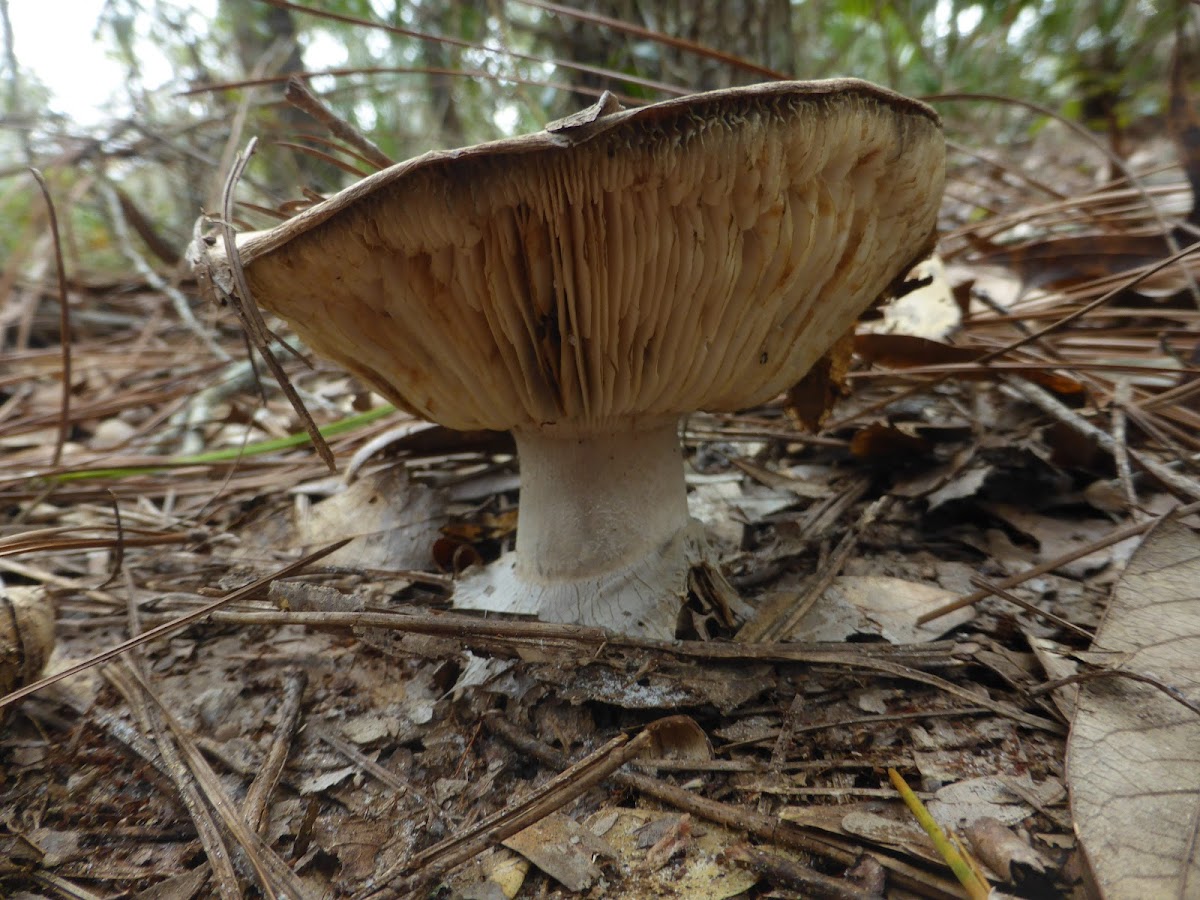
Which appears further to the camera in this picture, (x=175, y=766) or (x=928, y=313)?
(x=928, y=313)

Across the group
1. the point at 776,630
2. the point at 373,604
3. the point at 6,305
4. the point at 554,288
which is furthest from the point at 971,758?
the point at 6,305

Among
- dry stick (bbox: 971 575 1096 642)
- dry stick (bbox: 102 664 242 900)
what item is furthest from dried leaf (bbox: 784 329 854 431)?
dry stick (bbox: 102 664 242 900)

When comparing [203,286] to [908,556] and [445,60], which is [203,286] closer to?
[908,556]

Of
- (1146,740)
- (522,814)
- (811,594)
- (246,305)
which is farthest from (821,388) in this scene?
(246,305)

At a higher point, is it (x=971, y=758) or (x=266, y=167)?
(x=266, y=167)

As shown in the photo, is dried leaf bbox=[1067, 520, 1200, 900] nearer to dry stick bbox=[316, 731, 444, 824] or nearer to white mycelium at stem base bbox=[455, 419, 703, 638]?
white mycelium at stem base bbox=[455, 419, 703, 638]

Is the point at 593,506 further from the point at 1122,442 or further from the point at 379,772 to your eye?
the point at 1122,442

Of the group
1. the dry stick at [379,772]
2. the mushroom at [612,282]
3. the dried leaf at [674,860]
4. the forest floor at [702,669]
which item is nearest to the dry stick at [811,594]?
the forest floor at [702,669]
